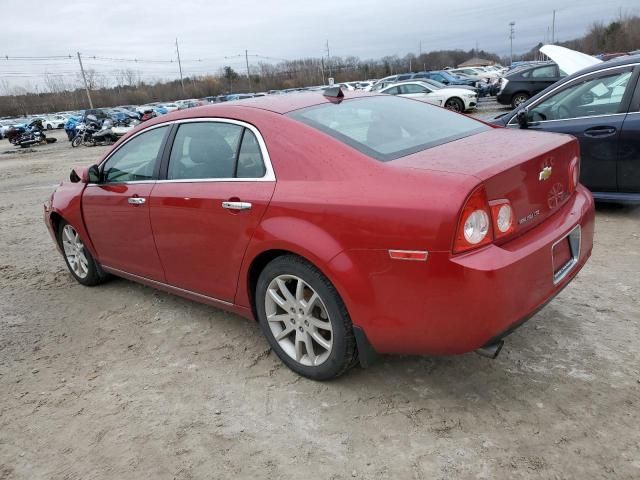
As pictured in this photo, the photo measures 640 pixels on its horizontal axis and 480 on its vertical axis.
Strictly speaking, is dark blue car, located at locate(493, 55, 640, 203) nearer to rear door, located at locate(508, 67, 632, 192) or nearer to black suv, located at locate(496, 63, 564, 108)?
rear door, located at locate(508, 67, 632, 192)

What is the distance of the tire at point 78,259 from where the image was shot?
189 inches

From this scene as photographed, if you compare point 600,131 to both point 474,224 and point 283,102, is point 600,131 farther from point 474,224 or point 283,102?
point 474,224

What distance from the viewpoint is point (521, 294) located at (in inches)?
95.0

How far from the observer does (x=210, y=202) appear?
3.25 meters

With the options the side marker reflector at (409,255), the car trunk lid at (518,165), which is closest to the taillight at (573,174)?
the car trunk lid at (518,165)

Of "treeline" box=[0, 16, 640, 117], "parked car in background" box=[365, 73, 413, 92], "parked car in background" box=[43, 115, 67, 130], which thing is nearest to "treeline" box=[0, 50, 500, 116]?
"treeline" box=[0, 16, 640, 117]

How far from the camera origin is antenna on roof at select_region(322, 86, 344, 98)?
140 inches

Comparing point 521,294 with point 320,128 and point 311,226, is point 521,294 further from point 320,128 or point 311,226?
point 320,128

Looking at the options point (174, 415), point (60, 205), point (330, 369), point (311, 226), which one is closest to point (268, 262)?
point (311, 226)

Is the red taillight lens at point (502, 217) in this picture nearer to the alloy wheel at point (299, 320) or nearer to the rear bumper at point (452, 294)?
the rear bumper at point (452, 294)

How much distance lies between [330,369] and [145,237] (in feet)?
5.98

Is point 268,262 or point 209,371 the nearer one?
point 268,262

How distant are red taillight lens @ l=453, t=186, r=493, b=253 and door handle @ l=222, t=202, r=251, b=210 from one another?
1251 millimetres

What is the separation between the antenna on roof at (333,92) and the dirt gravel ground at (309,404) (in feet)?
5.68
